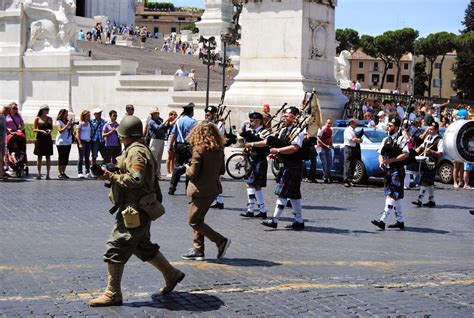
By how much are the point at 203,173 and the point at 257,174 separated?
3.56 meters

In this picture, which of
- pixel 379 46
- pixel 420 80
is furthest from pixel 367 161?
pixel 379 46

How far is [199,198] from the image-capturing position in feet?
30.6

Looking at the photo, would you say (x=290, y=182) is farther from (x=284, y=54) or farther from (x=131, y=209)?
(x=284, y=54)

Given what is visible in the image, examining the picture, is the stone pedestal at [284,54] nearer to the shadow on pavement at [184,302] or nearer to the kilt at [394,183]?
the kilt at [394,183]

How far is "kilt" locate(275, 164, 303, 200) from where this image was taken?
11828mm

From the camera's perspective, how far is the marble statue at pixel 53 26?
36250mm

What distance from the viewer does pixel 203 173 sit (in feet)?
30.9

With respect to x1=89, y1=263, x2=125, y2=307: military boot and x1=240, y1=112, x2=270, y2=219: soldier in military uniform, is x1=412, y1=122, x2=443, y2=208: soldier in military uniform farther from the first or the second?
x1=89, y1=263, x2=125, y2=307: military boot

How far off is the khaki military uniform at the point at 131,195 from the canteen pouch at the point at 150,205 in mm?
27

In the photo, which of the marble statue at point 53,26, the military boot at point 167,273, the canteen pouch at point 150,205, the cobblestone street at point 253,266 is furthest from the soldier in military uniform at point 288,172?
the marble statue at point 53,26

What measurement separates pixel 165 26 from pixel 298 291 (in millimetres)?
143760

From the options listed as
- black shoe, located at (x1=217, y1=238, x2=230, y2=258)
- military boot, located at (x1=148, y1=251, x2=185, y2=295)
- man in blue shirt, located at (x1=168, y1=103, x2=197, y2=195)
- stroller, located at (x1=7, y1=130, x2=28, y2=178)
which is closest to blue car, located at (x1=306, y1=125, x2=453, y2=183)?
man in blue shirt, located at (x1=168, y1=103, x2=197, y2=195)

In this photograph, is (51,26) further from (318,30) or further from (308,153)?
(308,153)

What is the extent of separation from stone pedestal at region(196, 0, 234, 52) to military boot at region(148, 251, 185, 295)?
47069 mm
